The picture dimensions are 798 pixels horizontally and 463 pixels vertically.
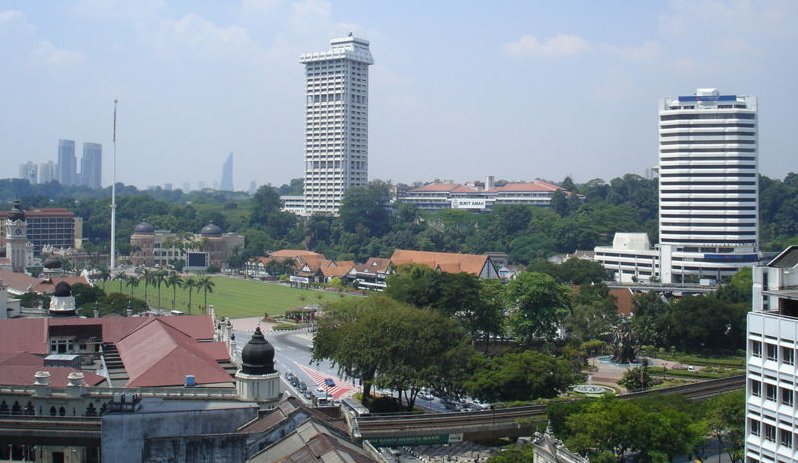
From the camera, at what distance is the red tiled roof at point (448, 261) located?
89.5m

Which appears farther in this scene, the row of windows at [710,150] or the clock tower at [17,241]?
the clock tower at [17,241]

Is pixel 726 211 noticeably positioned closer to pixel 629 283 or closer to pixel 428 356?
pixel 629 283

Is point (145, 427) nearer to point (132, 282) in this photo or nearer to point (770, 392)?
point (770, 392)

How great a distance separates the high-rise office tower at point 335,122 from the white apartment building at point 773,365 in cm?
12786

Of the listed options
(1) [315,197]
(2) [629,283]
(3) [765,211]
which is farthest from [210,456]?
(1) [315,197]

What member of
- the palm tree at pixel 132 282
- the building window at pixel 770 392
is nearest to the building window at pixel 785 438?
the building window at pixel 770 392

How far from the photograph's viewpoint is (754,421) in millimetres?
23516

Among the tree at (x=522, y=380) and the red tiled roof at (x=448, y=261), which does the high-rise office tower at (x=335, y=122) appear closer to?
the red tiled roof at (x=448, y=261)

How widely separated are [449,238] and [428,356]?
271 feet

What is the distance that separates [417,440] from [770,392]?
51.8ft

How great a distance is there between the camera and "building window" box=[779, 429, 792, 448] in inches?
871

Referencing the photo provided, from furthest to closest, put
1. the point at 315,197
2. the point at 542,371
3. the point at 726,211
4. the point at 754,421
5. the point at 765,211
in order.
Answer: the point at 315,197, the point at 765,211, the point at 726,211, the point at 542,371, the point at 754,421

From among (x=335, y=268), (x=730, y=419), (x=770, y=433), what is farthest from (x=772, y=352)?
(x=335, y=268)

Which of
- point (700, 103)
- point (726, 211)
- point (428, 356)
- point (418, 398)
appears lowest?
point (418, 398)
